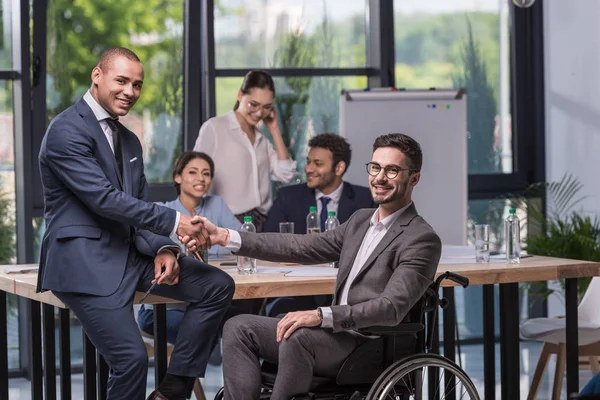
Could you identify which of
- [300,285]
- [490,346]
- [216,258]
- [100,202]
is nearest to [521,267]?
[490,346]

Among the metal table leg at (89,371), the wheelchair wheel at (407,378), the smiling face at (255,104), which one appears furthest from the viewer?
the smiling face at (255,104)

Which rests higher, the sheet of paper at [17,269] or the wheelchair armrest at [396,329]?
the sheet of paper at [17,269]

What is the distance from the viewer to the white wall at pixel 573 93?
6859mm

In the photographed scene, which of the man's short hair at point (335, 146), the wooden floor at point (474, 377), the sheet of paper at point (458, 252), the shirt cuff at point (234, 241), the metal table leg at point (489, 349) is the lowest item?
the wooden floor at point (474, 377)

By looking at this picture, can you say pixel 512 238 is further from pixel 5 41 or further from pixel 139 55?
pixel 5 41

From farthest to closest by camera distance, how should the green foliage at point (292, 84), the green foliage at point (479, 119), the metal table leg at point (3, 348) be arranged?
the green foliage at point (479, 119), the green foliage at point (292, 84), the metal table leg at point (3, 348)

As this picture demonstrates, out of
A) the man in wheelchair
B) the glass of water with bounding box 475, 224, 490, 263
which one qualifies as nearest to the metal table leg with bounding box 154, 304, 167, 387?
the man in wheelchair

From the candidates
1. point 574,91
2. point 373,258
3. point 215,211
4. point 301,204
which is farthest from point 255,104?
point 574,91

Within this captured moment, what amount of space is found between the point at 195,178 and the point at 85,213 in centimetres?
163

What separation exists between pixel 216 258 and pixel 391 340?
1591mm

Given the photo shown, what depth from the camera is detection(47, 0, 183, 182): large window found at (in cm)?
641

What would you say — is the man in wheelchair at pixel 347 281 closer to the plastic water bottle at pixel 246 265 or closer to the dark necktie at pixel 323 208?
the plastic water bottle at pixel 246 265

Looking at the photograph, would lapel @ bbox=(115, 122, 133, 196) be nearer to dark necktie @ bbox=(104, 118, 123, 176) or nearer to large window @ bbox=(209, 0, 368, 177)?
dark necktie @ bbox=(104, 118, 123, 176)

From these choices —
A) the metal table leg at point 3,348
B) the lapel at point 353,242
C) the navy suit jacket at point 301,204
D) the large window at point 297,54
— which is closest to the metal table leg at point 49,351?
the metal table leg at point 3,348
